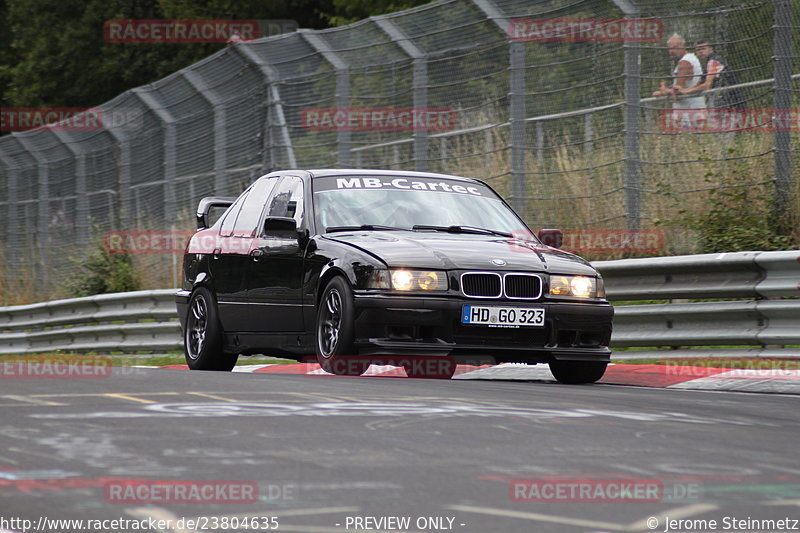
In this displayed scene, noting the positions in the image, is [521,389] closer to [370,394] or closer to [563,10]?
[370,394]

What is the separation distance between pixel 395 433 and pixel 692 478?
133 cm

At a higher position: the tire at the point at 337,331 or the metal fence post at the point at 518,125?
the metal fence post at the point at 518,125

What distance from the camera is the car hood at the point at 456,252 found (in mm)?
9078

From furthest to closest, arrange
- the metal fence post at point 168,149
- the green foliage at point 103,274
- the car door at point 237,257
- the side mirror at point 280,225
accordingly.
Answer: the green foliage at point 103,274, the metal fence post at point 168,149, the car door at point 237,257, the side mirror at point 280,225

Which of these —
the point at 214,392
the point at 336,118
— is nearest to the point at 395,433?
the point at 214,392

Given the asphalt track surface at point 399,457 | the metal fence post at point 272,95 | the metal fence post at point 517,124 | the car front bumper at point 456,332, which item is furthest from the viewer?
the metal fence post at point 272,95

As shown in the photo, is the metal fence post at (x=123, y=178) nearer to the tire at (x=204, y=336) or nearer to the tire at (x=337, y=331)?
the tire at (x=204, y=336)

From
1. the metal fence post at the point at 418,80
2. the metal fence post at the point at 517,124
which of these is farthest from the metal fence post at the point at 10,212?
the metal fence post at the point at 517,124

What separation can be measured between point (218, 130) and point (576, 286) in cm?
985

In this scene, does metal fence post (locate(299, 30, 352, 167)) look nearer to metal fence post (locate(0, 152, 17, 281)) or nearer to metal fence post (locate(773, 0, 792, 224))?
metal fence post (locate(773, 0, 792, 224))

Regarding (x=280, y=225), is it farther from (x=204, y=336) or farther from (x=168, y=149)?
(x=168, y=149)

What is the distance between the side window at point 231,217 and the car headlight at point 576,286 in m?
3.17

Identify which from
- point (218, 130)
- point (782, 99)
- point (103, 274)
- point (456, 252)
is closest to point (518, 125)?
point (782, 99)

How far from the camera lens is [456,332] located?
902 centimetres
